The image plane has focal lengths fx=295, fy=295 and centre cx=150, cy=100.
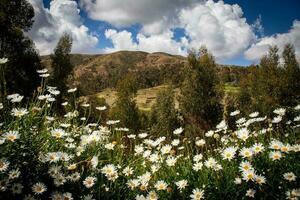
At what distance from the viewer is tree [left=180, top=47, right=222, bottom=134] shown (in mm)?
35500

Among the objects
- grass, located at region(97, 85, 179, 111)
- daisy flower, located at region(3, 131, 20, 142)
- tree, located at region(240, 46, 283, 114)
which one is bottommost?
grass, located at region(97, 85, 179, 111)

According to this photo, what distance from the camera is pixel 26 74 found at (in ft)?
79.2

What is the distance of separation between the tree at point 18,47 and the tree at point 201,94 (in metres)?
18.5

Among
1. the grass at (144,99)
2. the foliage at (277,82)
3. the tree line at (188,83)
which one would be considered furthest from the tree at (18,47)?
the grass at (144,99)

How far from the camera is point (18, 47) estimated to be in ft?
78.0

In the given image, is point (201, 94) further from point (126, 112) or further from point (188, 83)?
point (126, 112)

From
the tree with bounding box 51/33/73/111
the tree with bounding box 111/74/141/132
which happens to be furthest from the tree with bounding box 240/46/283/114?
the tree with bounding box 51/33/73/111

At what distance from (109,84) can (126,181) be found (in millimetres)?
140847

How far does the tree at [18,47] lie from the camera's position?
72.5 ft

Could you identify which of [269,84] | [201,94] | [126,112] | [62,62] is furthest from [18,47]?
[269,84]

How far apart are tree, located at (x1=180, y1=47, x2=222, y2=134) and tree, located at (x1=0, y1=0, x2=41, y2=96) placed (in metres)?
18.5

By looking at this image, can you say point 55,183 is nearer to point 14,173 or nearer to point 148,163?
point 14,173

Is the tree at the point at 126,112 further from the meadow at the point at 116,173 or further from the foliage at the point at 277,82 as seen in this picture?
the meadow at the point at 116,173

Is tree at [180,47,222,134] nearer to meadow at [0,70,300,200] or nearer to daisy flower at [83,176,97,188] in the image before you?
meadow at [0,70,300,200]
